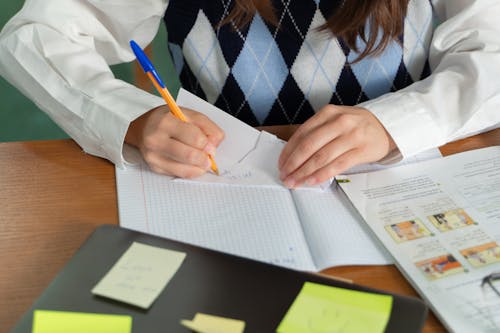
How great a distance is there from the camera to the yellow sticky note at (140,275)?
21.4 inches

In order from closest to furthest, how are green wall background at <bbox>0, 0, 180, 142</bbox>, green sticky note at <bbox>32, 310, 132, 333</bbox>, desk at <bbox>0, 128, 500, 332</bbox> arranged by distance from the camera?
green sticky note at <bbox>32, 310, 132, 333</bbox>, desk at <bbox>0, 128, 500, 332</bbox>, green wall background at <bbox>0, 0, 180, 142</bbox>

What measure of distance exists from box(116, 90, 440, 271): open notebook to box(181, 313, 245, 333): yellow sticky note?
132 mm

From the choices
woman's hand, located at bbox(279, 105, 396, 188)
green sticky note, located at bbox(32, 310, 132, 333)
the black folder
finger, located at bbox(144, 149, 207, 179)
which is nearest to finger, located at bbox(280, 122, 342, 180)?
woman's hand, located at bbox(279, 105, 396, 188)

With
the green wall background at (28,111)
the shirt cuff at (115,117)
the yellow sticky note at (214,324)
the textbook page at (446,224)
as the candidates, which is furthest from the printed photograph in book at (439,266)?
the green wall background at (28,111)

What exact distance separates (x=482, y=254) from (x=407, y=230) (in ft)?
0.26

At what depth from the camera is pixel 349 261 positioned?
642mm

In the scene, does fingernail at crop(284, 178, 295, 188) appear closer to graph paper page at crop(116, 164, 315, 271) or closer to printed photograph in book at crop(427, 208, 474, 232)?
graph paper page at crop(116, 164, 315, 271)

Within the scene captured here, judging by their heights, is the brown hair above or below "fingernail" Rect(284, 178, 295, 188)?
above

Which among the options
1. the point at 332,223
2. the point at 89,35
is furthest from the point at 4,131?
the point at 332,223

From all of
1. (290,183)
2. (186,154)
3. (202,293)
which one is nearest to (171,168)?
(186,154)

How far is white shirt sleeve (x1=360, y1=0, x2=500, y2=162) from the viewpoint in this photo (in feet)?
2.70

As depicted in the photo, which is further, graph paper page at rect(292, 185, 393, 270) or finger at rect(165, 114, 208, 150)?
finger at rect(165, 114, 208, 150)

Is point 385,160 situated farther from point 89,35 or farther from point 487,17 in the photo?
point 89,35

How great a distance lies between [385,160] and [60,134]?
1128 mm
